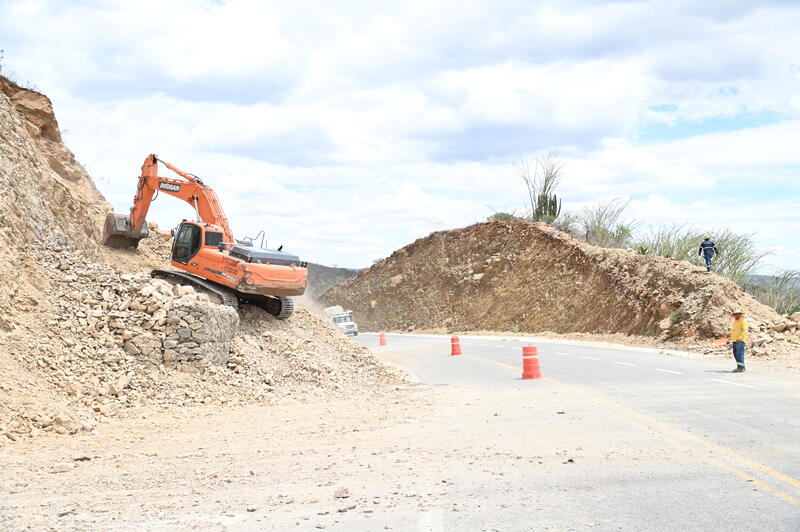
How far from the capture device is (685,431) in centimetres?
1031

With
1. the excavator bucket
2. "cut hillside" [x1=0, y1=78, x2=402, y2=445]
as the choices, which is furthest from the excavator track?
the excavator bucket

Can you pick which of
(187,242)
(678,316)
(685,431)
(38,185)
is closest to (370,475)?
(685,431)

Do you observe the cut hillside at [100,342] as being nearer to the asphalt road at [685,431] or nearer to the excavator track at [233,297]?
the excavator track at [233,297]

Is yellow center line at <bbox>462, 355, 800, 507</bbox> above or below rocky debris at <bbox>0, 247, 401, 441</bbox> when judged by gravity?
below

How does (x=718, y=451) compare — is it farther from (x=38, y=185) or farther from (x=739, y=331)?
(x=38, y=185)

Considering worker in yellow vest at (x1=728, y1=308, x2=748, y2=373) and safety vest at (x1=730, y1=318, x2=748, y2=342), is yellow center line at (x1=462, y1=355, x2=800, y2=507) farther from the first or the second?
safety vest at (x1=730, y1=318, x2=748, y2=342)

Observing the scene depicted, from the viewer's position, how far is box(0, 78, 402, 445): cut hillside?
12961 mm

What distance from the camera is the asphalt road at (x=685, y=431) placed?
6.51 meters

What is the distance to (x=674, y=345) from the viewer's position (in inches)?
1160

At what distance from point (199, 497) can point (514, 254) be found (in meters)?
46.5

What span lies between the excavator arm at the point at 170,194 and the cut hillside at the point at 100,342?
7.21ft

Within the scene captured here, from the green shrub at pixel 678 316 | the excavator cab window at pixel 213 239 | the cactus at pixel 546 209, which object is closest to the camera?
the excavator cab window at pixel 213 239

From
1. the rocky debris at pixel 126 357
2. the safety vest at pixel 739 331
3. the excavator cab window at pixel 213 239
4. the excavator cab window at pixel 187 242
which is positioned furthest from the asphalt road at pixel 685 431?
the excavator cab window at pixel 187 242

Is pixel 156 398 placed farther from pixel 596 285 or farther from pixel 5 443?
pixel 596 285
